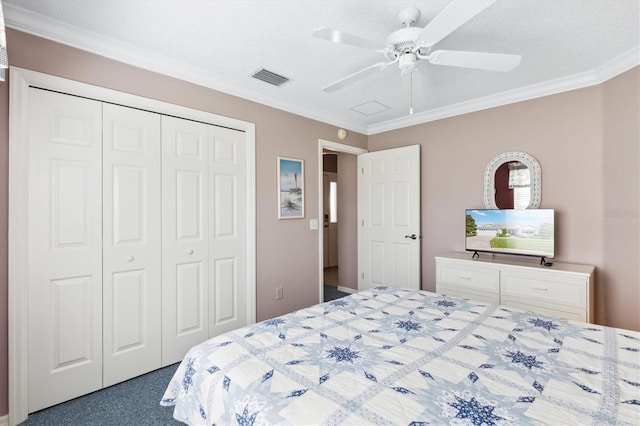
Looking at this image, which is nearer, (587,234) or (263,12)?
(263,12)

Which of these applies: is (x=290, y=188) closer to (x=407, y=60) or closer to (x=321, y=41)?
(x=321, y=41)

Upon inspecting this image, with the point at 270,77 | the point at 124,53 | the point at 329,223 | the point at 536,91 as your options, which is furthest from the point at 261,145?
the point at 329,223

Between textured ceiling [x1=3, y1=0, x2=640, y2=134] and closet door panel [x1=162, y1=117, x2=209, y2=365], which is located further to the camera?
closet door panel [x1=162, y1=117, x2=209, y2=365]

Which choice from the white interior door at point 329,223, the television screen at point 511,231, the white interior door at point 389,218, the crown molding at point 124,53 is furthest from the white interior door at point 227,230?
the white interior door at point 329,223

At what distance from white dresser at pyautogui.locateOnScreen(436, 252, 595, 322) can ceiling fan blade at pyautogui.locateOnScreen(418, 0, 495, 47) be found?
2205mm

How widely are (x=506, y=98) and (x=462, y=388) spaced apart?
309 cm

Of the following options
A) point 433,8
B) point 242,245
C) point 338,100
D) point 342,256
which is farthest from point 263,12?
point 342,256

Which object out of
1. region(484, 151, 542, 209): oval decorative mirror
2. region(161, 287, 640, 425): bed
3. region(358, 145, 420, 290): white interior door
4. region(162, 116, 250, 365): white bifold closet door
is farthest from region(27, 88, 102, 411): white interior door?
region(484, 151, 542, 209): oval decorative mirror

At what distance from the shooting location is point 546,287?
267 centimetres

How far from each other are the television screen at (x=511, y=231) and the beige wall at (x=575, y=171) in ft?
0.74

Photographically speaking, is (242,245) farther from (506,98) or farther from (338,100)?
(506,98)

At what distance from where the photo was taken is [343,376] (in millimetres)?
1222

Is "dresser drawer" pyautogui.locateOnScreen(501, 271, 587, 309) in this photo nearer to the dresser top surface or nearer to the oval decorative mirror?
the dresser top surface

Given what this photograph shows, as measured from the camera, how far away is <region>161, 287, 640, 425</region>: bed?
39.9 inches
